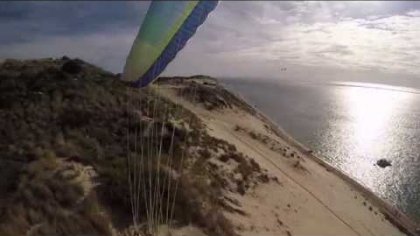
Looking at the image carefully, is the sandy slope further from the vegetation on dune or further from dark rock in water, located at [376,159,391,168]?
dark rock in water, located at [376,159,391,168]

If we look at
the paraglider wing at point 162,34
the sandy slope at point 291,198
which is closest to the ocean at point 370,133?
the sandy slope at point 291,198

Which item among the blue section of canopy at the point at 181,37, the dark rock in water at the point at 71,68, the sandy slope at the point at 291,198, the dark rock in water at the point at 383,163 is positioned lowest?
the dark rock in water at the point at 383,163

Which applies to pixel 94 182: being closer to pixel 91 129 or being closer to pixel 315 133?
pixel 91 129

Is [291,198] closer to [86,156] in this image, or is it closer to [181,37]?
[86,156]

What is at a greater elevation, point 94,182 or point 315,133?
point 94,182

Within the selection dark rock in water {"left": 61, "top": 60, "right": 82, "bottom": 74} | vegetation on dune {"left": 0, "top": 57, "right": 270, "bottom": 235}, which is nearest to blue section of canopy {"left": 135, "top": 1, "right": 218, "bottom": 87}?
vegetation on dune {"left": 0, "top": 57, "right": 270, "bottom": 235}

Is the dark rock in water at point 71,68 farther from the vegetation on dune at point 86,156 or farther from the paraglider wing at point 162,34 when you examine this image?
the paraglider wing at point 162,34

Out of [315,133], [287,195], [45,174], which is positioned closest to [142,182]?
[45,174]
